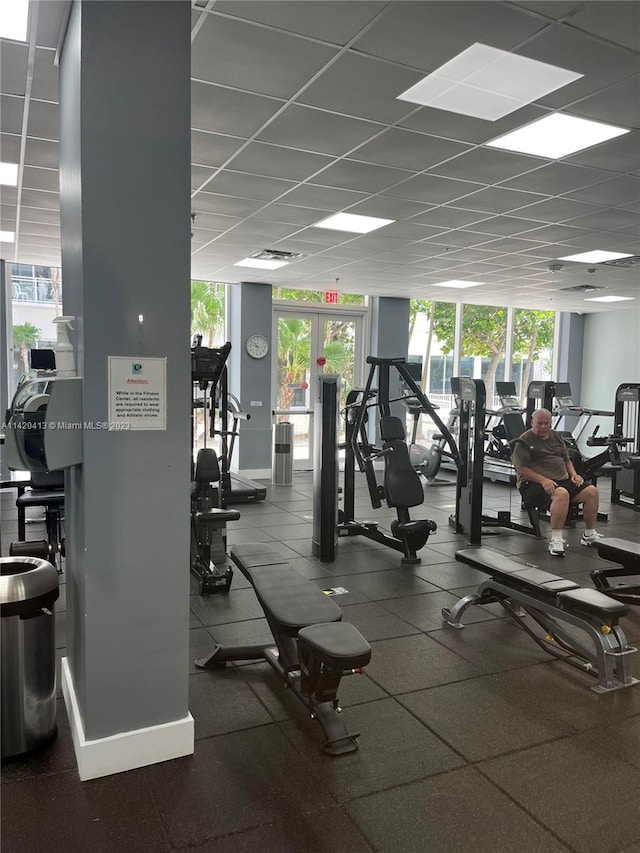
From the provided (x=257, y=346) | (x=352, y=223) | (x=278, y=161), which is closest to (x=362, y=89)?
(x=278, y=161)

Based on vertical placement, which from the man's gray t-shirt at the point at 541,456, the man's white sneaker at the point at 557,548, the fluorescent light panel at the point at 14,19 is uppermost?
the fluorescent light panel at the point at 14,19

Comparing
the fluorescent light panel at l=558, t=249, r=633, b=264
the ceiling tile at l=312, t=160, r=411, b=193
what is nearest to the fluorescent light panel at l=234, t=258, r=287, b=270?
the ceiling tile at l=312, t=160, r=411, b=193

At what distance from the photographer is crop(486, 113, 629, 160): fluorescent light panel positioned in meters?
3.40

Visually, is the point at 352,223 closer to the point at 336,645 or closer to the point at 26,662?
the point at 336,645

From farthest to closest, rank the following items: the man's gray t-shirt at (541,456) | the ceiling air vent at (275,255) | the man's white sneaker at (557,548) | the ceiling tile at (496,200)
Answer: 1. the ceiling air vent at (275,255)
2. the man's gray t-shirt at (541,456)
3. the man's white sneaker at (557,548)
4. the ceiling tile at (496,200)

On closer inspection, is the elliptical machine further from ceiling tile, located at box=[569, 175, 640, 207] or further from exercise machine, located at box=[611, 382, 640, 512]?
exercise machine, located at box=[611, 382, 640, 512]

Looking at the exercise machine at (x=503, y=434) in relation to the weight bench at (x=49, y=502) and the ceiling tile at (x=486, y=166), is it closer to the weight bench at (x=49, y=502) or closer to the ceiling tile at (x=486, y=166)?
the ceiling tile at (x=486, y=166)

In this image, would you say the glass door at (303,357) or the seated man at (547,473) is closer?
the seated man at (547,473)

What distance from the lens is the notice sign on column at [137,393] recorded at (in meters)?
2.12

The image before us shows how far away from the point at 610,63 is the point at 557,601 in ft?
8.22

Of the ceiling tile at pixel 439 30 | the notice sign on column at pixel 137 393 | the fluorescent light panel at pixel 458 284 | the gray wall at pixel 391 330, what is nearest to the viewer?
the notice sign on column at pixel 137 393

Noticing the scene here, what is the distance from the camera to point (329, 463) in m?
4.86

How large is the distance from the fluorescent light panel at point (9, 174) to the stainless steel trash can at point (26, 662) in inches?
119

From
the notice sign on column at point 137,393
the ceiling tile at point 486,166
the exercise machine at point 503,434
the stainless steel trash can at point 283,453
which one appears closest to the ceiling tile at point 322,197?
the ceiling tile at point 486,166
